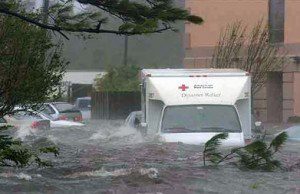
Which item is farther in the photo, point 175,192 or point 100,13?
point 100,13

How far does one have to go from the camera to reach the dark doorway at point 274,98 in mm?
33281

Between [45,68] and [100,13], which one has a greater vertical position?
[100,13]

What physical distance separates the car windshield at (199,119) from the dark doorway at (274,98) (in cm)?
1772

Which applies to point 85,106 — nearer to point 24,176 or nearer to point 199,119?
point 199,119

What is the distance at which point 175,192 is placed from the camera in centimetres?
912

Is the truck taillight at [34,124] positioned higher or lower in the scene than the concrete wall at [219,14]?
lower

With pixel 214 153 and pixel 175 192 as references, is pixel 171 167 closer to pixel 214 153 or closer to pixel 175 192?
pixel 214 153

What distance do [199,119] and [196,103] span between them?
394 mm

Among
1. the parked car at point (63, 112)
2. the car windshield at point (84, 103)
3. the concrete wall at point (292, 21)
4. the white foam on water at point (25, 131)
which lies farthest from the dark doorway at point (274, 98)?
the car windshield at point (84, 103)

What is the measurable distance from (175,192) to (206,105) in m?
6.97

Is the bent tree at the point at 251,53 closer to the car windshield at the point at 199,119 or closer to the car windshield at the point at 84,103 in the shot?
the car windshield at the point at 199,119

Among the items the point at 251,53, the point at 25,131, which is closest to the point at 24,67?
the point at 25,131

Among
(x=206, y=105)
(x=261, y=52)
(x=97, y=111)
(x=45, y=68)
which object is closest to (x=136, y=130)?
(x=206, y=105)

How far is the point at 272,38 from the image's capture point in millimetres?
32469
